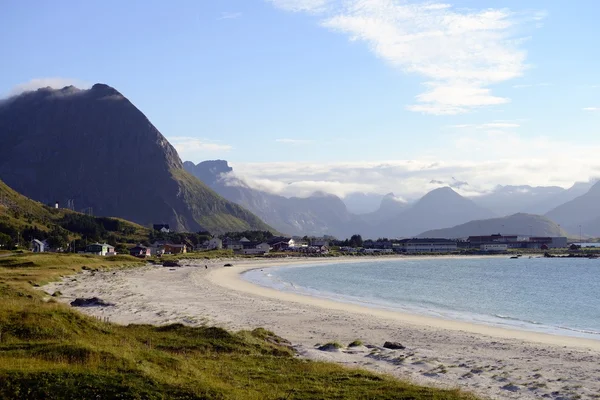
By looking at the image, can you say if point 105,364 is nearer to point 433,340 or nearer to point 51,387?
point 51,387

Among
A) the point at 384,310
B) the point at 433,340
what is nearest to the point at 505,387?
the point at 433,340

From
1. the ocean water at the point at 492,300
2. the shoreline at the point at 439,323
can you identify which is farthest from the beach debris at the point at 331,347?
the ocean water at the point at 492,300

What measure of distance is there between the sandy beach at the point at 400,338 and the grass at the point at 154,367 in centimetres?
389

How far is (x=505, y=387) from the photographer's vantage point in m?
25.3

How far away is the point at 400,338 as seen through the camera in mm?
40625

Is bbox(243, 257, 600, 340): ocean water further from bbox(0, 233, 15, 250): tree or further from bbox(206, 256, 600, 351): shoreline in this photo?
bbox(0, 233, 15, 250): tree

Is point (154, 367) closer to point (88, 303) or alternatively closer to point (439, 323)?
point (88, 303)

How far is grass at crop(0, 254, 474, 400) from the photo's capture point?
17.1 meters

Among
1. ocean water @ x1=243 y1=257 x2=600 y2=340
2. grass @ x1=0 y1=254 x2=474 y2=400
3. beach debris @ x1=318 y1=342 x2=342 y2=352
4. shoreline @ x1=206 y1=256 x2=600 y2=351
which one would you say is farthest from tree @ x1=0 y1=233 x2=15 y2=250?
beach debris @ x1=318 y1=342 x2=342 y2=352

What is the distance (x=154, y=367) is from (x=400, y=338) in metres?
23.6

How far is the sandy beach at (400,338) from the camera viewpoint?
88.0 feet

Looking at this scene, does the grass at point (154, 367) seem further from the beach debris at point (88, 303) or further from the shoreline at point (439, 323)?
the shoreline at point (439, 323)

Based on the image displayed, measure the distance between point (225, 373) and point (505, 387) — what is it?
11.8 m

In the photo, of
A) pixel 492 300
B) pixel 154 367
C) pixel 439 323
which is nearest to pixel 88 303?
pixel 439 323
